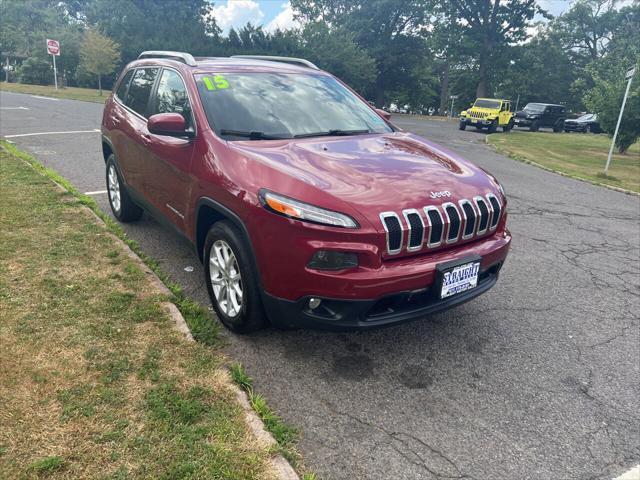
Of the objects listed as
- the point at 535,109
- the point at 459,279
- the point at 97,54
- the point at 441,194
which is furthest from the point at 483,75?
the point at 459,279

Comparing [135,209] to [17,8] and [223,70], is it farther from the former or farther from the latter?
[17,8]

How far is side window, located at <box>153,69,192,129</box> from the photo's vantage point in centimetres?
379

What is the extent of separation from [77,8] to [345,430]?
9001 cm

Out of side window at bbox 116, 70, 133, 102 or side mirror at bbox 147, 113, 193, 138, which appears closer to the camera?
side mirror at bbox 147, 113, 193, 138

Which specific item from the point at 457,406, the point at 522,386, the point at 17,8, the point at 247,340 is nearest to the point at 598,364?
the point at 522,386

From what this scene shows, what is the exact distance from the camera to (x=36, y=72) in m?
42.1

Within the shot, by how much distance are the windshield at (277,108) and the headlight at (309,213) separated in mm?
918

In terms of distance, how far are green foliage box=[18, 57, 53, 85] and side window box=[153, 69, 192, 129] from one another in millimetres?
45182

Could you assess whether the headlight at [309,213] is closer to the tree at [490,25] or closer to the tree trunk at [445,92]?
the tree at [490,25]

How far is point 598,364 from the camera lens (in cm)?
335

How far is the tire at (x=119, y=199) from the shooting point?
527 centimetres

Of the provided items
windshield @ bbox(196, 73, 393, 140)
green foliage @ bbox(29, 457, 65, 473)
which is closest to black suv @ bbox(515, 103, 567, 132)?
windshield @ bbox(196, 73, 393, 140)

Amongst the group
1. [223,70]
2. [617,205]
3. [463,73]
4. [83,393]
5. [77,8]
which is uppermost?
[77,8]

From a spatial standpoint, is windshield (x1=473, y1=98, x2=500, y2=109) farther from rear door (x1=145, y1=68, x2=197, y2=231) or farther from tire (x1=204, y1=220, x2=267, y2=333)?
tire (x1=204, y1=220, x2=267, y2=333)
